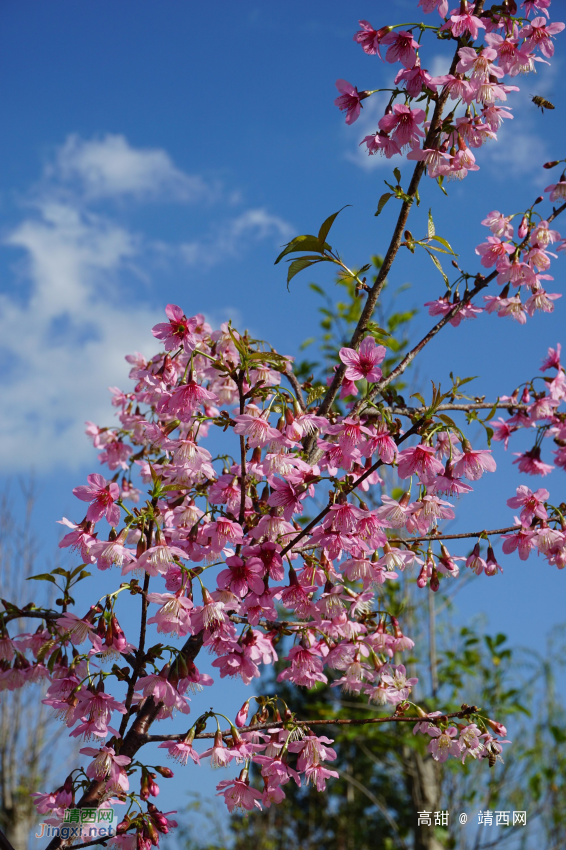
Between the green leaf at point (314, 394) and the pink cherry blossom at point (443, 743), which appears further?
the pink cherry blossom at point (443, 743)

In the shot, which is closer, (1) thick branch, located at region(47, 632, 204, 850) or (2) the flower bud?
(1) thick branch, located at region(47, 632, 204, 850)

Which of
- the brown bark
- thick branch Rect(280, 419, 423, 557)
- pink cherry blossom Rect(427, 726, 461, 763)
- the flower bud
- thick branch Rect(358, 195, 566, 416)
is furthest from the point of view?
the brown bark

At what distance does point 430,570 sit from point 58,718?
41.2 inches

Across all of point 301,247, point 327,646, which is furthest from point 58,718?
point 301,247

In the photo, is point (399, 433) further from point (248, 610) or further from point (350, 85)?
point (350, 85)

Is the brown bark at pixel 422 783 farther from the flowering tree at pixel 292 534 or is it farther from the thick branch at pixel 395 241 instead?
the thick branch at pixel 395 241

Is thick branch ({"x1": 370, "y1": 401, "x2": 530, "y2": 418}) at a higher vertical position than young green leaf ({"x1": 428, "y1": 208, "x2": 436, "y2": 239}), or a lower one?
lower

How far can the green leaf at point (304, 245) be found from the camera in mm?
1558

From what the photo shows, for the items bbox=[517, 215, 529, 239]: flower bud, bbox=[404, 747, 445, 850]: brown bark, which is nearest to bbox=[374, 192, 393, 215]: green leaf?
bbox=[517, 215, 529, 239]: flower bud

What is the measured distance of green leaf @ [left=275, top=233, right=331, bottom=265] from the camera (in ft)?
5.11

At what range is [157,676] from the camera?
146cm

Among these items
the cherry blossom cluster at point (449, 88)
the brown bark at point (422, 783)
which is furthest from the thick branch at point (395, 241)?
the brown bark at point (422, 783)

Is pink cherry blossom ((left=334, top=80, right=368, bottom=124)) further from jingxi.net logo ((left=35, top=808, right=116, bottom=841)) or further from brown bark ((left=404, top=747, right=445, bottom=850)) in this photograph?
brown bark ((left=404, top=747, right=445, bottom=850))

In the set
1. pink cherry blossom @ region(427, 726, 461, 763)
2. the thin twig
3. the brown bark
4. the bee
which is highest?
the bee
